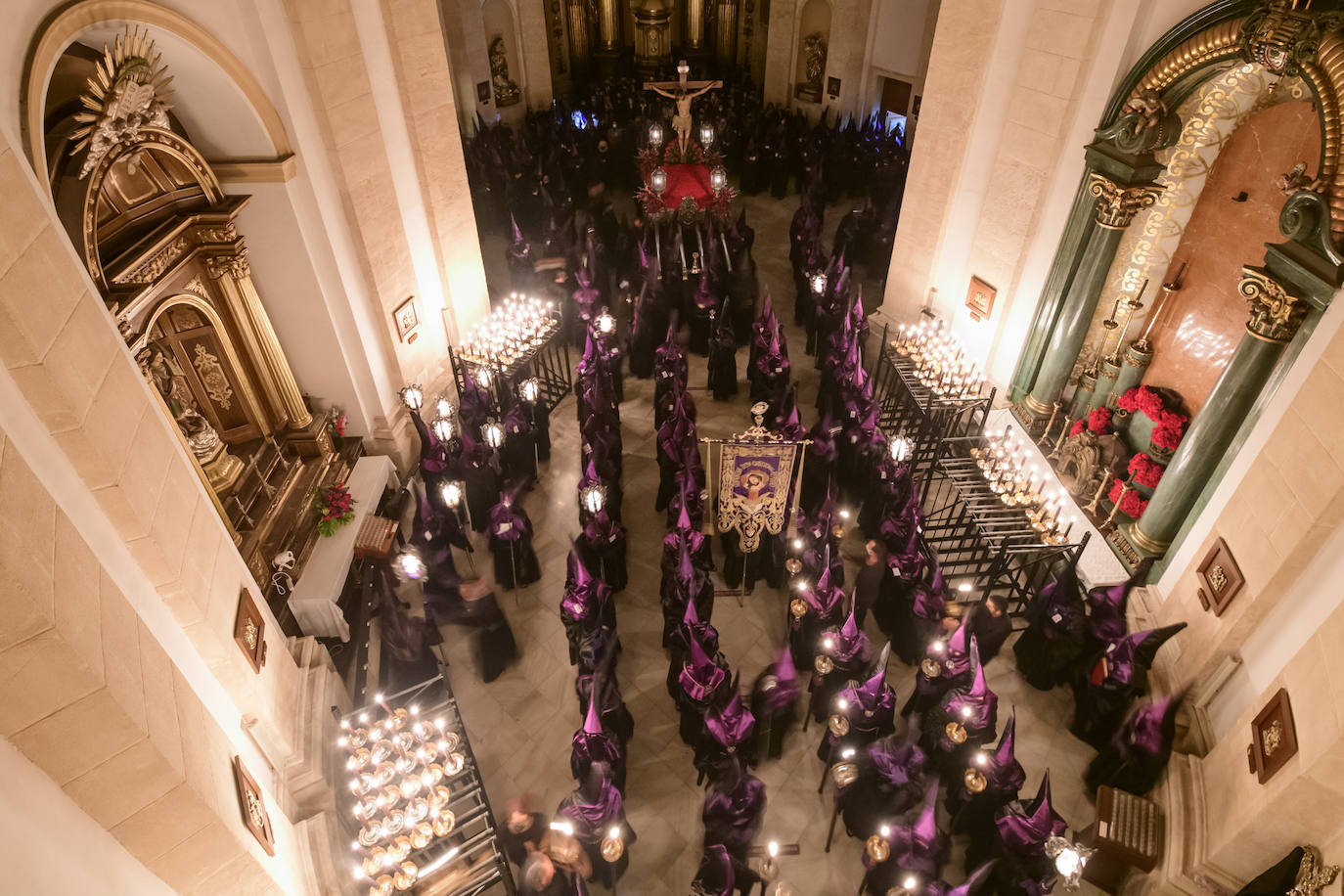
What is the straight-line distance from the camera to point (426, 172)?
9.67m

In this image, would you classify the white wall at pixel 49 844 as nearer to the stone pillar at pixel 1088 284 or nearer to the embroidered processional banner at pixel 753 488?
the embroidered processional banner at pixel 753 488

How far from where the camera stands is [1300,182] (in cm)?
595

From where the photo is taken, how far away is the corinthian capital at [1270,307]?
5840mm

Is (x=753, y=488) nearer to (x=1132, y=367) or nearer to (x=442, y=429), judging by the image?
(x=442, y=429)

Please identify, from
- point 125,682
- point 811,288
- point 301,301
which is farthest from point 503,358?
point 125,682

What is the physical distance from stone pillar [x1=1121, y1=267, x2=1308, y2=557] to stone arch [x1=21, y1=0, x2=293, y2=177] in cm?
896

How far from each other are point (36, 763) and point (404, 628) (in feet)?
10.8

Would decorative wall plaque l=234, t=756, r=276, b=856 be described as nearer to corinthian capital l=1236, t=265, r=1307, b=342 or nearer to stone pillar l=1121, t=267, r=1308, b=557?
stone pillar l=1121, t=267, r=1308, b=557

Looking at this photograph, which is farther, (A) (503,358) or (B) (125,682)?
(A) (503,358)

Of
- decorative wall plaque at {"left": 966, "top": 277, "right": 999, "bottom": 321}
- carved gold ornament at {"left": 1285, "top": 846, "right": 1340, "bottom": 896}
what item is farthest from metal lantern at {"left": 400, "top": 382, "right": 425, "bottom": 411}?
carved gold ornament at {"left": 1285, "top": 846, "right": 1340, "bottom": 896}

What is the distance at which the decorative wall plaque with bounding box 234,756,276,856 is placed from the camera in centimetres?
439

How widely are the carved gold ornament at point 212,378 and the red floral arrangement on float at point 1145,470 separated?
9940mm

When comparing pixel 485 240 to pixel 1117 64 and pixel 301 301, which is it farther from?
pixel 1117 64

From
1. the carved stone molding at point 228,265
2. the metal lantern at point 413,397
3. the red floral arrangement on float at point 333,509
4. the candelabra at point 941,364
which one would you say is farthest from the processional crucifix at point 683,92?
the red floral arrangement on float at point 333,509
